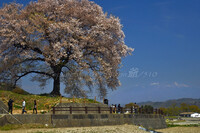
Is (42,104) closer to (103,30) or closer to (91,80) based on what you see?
(91,80)

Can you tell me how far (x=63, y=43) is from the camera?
127 feet

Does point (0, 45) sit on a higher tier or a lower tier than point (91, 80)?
higher

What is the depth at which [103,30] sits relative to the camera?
1700 inches

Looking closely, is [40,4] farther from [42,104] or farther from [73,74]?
[42,104]

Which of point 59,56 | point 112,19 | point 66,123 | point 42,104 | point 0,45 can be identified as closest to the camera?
point 66,123

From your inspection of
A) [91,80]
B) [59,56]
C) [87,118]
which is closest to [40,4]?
[59,56]

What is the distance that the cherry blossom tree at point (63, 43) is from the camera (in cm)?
3950

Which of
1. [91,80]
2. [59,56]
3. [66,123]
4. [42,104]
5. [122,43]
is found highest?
[122,43]

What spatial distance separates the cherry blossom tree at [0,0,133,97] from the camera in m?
39.5

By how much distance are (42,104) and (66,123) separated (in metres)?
7.68

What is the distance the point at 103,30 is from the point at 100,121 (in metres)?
17.5

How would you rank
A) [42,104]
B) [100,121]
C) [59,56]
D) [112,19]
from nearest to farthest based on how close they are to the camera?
1. [100,121]
2. [42,104]
3. [59,56]
4. [112,19]

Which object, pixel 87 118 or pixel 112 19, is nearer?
pixel 87 118

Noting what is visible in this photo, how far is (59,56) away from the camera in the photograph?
3838 cm
